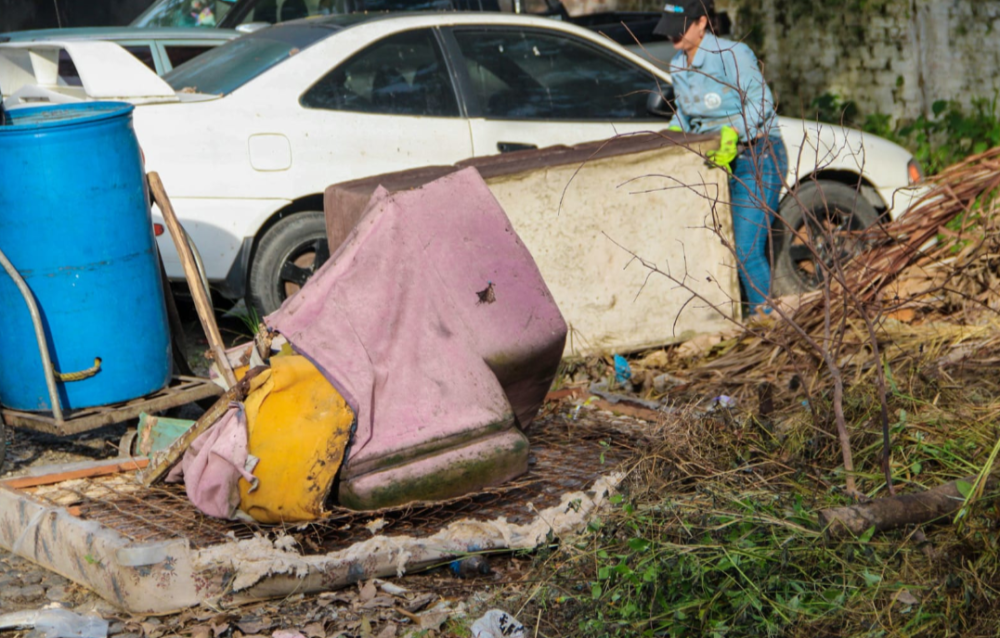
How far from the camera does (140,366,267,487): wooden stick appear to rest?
367 cm

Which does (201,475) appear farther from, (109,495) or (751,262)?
(751,262)

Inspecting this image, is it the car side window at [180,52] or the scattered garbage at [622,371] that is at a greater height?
the car side window at [180,52]

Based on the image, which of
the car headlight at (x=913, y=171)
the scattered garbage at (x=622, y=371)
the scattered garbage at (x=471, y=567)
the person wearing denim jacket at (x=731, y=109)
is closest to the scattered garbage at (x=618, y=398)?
the scattered garbage at (x=622, y=371)

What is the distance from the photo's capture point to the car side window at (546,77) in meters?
6.26

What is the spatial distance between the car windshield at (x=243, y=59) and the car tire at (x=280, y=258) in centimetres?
Answer: 78

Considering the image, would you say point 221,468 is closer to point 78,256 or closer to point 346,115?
point 78,256

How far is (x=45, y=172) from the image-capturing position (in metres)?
4.15

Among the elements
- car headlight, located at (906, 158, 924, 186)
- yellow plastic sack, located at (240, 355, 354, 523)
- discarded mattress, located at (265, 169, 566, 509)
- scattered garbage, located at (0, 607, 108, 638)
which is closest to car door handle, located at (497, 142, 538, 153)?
discarded mattress, located at (265, 169, 566, 509)

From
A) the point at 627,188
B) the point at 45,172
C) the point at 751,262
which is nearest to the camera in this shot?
the point at 45,172

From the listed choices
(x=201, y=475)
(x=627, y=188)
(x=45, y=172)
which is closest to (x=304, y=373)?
(x=201, y=475)

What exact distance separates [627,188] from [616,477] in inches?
87.5

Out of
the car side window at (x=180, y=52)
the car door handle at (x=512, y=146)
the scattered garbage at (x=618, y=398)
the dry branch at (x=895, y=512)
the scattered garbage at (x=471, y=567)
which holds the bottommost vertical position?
the scattered garbage at (x=471, y=567)

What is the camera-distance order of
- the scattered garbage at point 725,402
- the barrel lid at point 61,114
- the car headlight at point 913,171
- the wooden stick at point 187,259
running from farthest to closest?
the car headlight at point 913,171 → the wooden stick at point 187,259 → the scattered garbage at point 725,402 → the barrel lid at point 61,114

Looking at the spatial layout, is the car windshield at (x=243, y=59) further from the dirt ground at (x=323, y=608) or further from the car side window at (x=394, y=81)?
the dirt ground at (x=323, y=608)
